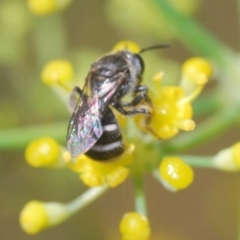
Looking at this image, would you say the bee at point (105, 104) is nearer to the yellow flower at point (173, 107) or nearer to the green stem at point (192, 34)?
the yellow flower at point (173, 107)

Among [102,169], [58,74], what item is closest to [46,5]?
[58,74]

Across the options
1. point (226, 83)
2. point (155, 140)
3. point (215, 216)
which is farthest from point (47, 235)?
point (155, 140)

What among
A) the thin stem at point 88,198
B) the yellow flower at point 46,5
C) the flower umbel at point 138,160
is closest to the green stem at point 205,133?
the flower umbel at point 138,160

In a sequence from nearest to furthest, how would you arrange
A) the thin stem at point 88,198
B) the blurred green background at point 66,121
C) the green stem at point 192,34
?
the thin stem at point 88,198
the green stem at point 192,34
the blurred green background at point 66,121

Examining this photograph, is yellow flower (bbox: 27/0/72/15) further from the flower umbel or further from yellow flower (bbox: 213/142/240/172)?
yellow flower (bbox: 213/142/240/172)

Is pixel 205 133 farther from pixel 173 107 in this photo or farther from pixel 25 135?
pixel 25 135

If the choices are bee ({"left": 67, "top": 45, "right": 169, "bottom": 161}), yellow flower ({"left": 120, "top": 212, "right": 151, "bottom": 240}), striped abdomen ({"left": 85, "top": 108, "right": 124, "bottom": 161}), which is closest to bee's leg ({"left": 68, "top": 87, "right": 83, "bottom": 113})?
bee ({"left": 67, "top": 45, "right": 169, "bottom": 161})
